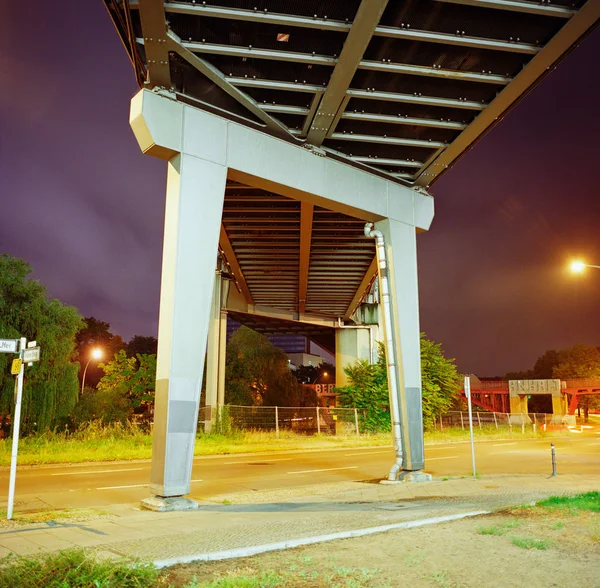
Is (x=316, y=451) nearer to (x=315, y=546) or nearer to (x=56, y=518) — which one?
(x=56, y=518)

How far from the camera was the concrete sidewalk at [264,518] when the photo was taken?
6.06 meters

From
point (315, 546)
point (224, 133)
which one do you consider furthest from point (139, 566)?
point (224, 133)

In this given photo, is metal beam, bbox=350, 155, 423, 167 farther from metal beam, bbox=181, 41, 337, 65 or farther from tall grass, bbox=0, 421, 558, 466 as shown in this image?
tall grass, bbox=0, 421, 558, 466

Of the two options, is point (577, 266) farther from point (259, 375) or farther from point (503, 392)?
point (503, 392)

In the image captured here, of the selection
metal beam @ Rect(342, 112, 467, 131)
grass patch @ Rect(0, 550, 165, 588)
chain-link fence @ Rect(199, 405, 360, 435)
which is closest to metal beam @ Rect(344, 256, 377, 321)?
chain-link fence @ Rect(199, 405, 360, 435)

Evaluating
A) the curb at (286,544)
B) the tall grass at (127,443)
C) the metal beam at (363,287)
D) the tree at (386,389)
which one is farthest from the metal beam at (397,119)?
the tree at (386,389)

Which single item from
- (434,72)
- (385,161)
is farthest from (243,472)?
(434,72)

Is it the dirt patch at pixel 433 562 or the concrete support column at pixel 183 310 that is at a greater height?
the concrete support column at pixel 183 310

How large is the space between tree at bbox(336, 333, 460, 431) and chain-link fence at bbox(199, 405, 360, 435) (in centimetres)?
111

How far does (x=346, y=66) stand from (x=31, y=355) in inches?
292

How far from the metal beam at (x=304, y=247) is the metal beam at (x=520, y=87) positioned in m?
4.06

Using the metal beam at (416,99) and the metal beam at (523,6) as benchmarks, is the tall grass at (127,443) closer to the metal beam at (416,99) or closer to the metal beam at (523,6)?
the metal beam at (416,99)

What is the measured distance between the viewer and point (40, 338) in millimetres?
23578

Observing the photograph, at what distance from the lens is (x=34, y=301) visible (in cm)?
2364
